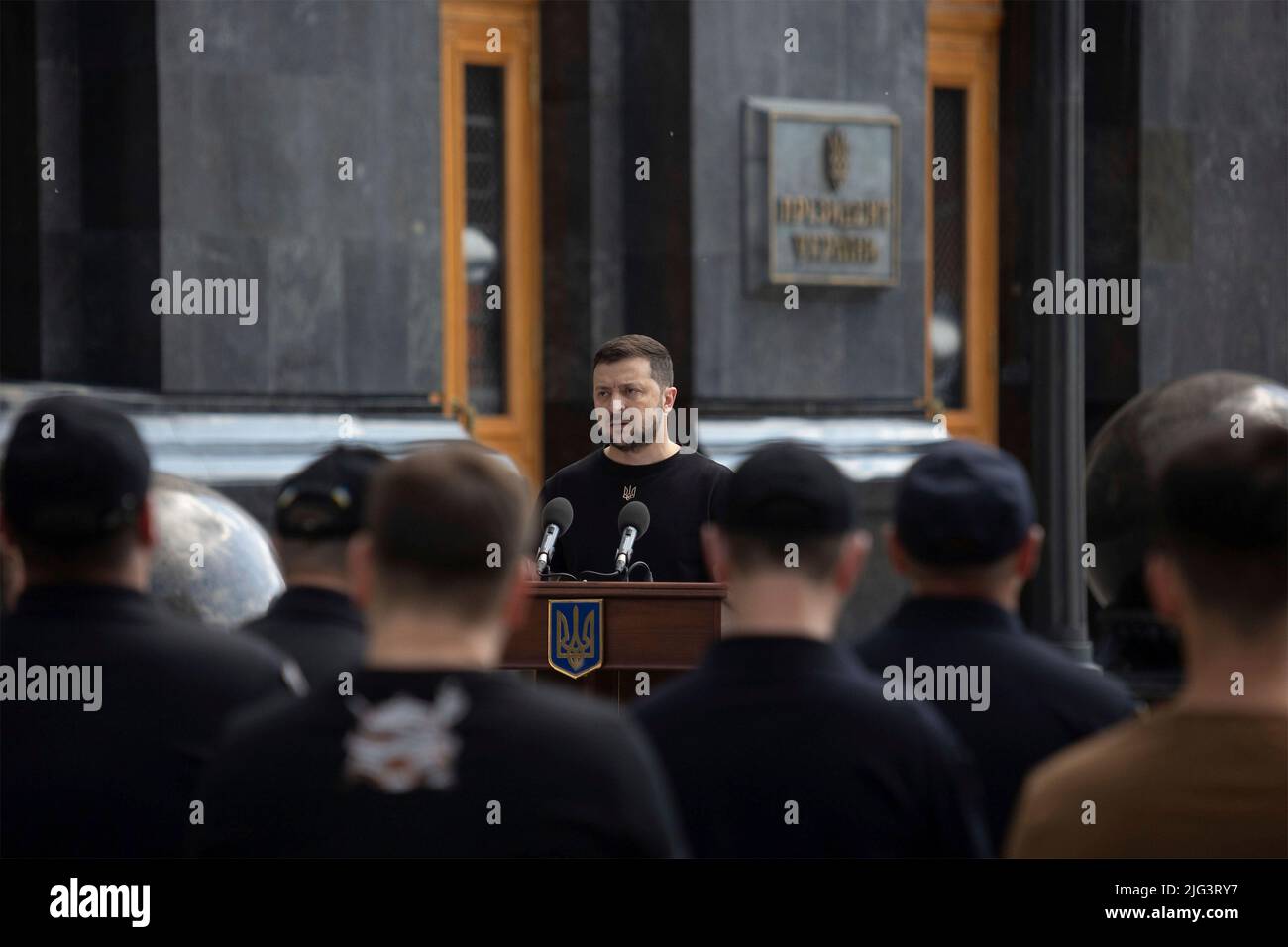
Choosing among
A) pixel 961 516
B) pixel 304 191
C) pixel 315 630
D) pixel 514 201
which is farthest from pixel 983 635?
pixel 514 201

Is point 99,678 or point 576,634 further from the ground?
point 99,678

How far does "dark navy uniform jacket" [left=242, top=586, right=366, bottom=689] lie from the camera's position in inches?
175

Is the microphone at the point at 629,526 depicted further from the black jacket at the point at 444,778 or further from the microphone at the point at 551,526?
the black jacket at the point at 444,778

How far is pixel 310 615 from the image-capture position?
4.57 m

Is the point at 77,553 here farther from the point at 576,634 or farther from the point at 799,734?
the point at 576,634

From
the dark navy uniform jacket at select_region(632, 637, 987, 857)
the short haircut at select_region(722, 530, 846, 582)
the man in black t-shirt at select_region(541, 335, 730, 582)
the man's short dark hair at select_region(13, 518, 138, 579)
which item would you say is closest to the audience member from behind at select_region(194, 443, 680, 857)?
the dark navy uniform jacket at select_region(632, 637, 987, 857)

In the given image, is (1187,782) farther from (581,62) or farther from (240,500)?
(581,62)

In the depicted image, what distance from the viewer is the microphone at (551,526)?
6.92 metres

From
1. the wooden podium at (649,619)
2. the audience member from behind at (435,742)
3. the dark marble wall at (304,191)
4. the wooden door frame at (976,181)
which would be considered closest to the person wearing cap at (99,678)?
the audience member from behind at (435,742)

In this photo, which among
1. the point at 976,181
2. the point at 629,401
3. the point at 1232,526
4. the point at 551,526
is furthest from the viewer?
the point at 976,181

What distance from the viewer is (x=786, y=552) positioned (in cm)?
355

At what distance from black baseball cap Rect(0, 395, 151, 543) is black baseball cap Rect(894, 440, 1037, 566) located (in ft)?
4.34

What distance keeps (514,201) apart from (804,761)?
9.22 m

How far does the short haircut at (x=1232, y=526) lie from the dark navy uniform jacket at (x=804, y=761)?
0.48 m
